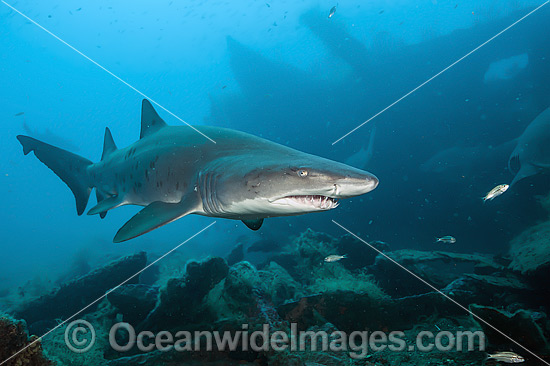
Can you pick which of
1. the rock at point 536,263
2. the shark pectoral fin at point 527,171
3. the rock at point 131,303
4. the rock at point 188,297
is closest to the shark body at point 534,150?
the shark pectoral fin at point 527,171

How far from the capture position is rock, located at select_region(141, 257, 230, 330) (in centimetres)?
457

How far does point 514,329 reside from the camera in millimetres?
3047

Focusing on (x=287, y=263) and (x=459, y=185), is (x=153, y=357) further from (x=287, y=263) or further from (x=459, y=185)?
(x=459, y=185)

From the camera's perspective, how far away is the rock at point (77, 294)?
7996mm

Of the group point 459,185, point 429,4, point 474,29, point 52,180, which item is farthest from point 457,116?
point 52,180

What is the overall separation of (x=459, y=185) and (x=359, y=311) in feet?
42.9

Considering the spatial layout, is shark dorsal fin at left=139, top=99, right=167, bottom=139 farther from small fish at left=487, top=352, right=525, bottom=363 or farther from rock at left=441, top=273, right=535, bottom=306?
rock at left=441, top=273, right=535, bottom=306

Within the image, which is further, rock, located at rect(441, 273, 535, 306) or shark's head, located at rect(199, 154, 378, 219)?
rock, located at rect(441, 273, 535, 306)

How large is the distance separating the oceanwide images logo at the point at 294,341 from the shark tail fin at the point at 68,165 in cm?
303

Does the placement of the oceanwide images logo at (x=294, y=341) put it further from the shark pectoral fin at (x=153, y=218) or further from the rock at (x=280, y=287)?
the rock at (x=280, y=287)

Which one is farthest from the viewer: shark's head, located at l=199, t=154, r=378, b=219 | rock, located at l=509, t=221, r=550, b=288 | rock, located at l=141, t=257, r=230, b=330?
rock, located at l=509, t=221, r=550, b=288

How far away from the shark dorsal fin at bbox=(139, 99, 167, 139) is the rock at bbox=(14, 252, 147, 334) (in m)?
5.01

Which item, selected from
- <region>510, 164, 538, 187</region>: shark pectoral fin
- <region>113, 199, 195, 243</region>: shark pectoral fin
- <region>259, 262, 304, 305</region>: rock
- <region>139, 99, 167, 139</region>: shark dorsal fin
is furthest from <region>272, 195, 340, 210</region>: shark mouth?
<region>510, 164, 538, 187</region>: shark pectoral fin

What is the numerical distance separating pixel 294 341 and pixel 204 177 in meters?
2.62
